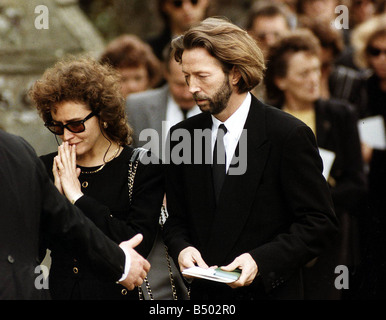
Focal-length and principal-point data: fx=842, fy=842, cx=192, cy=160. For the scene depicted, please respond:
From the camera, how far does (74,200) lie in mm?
4488

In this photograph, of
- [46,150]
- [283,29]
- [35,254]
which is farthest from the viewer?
[46,150]

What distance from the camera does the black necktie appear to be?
4480 mm

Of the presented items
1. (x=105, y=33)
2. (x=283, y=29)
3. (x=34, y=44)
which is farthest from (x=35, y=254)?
(x=105, y=33)

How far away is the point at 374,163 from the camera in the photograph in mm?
6730

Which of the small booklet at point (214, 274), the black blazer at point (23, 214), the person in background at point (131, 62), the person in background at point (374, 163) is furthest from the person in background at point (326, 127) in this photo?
the black blazer at point (23, 214)

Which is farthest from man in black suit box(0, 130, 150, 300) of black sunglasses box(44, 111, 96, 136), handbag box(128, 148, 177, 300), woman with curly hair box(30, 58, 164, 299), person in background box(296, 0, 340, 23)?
→ person in background box(296, 0, 340, 23)

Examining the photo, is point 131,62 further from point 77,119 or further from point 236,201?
point 236,201

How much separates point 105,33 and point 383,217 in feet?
19.7

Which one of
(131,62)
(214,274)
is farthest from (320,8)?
(214,274)

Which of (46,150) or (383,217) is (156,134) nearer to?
(383,217)

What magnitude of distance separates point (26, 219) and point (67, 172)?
40.2 inches

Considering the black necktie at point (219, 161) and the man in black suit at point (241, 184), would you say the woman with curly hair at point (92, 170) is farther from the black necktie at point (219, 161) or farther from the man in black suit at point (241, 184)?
the black necktie at point (219, 161)

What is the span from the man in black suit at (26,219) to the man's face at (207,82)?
0.93 m

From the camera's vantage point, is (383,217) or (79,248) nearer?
(79,248)
